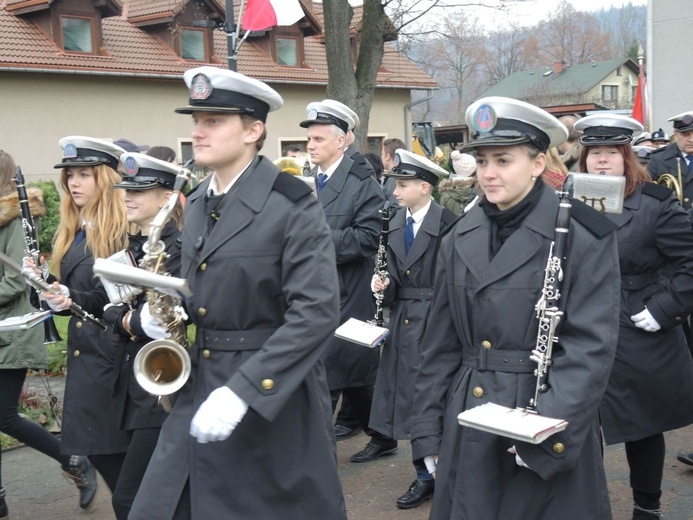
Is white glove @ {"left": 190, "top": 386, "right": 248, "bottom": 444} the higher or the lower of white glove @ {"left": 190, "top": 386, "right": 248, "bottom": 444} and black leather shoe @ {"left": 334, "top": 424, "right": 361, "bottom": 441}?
the higher

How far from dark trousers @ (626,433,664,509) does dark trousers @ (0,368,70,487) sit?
132 inches

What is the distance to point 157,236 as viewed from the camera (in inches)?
153

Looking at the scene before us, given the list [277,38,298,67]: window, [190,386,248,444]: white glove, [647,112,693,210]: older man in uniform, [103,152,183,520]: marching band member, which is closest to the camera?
[190,386,248,444]: white glove

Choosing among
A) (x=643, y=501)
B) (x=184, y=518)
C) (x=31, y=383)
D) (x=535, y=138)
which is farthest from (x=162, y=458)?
(x=31, y=383)

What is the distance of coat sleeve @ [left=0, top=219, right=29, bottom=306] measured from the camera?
17.8ft

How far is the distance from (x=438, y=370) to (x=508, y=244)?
59cm

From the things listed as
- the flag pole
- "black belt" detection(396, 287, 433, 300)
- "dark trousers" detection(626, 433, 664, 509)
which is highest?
the flag pole

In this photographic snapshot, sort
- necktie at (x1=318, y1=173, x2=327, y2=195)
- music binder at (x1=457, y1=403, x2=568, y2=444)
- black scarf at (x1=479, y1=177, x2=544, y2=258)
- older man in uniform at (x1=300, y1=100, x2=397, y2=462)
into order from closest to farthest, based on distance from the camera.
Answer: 1. music binder at (x1=457, y1=403, x2=568, y2=444)
2. black scarf at (x1=479, y1=177, x2=544, y2=258)
3. older man in uniform at (x1=300, y1=100, x2=397, y2=462)
4. necktie at (x1=318, y1=173, x2=327, y2=195)

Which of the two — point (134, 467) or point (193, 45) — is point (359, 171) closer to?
point (134, 467)

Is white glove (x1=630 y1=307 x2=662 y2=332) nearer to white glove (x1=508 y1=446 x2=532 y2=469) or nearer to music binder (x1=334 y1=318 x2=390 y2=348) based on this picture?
music binder (x1=334 y1=318 x2=390 y2=348)

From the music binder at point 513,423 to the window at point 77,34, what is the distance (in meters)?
21.1

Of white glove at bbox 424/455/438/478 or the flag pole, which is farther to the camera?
the flag pole

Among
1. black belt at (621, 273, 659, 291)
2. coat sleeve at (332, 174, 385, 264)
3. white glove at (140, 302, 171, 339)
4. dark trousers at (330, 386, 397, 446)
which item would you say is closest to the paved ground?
dark trousers at (330, 386, 397, 446)

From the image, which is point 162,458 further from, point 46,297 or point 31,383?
point 31,383
